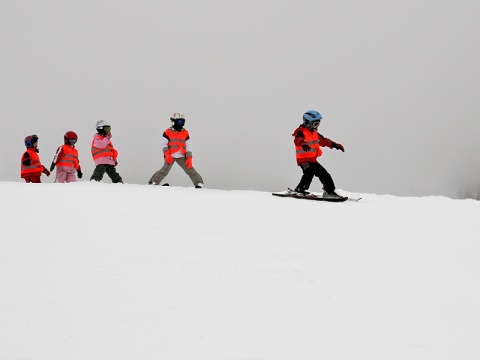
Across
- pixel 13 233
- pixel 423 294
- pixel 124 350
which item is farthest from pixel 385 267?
pixel 13 233

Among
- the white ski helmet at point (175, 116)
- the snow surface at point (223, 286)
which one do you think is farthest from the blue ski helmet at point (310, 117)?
the snow surface at point (223, 286)

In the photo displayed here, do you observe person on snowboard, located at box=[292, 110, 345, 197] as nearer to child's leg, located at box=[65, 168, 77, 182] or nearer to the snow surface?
the snow surface

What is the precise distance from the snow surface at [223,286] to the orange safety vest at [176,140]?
4.63 metres

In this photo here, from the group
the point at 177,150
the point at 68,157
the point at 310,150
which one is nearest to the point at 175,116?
the point at 177,150

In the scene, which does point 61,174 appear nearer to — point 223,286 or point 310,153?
point 310,153

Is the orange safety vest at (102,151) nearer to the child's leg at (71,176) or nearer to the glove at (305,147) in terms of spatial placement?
the child's leg at (71,176)

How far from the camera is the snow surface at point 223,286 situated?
329cm

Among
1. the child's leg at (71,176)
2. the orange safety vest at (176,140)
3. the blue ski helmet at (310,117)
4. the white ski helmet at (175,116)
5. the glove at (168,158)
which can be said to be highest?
the blue ski helmet at (310,117)

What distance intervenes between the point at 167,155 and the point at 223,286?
7.74 m

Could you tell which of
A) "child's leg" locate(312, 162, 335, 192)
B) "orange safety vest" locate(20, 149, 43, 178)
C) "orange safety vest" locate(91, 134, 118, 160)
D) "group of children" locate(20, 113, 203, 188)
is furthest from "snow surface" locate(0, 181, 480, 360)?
"orange safety vest" locate(20, 149, 43, 178)

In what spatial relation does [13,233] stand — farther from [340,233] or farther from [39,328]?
[340,233]

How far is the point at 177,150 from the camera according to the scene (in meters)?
11.5

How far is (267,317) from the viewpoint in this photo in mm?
3678

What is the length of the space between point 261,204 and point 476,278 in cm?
397
